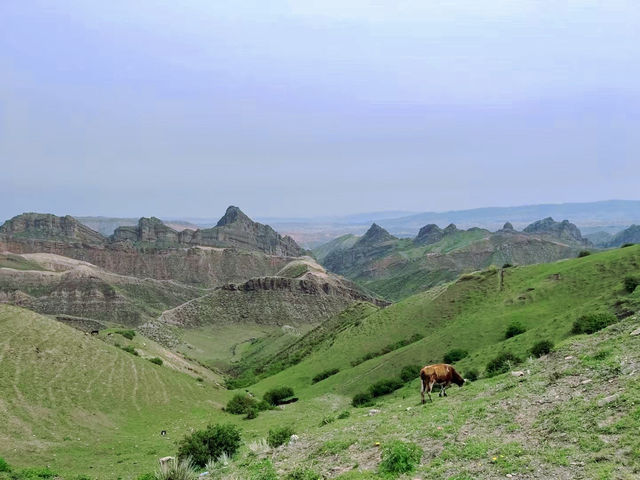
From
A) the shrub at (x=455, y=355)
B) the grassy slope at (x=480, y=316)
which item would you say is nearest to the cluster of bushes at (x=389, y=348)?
the grassy slope at (x=480, y=316)

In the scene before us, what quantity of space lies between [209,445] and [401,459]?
1202cm

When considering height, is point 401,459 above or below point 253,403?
above

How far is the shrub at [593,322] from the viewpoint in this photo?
110 ft

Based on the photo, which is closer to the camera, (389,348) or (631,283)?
(631,283)

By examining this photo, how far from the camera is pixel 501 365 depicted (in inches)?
Result: 1280

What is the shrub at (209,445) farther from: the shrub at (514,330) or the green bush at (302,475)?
the shrub at (514,330)

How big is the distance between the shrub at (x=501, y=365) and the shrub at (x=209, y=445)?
16.5 m

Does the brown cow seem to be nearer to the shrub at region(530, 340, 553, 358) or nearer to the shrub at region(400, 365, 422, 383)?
the shrub at region(530, 340, 553, 358)

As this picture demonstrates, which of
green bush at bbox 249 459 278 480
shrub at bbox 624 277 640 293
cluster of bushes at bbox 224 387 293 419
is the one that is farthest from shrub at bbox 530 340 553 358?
cluster of bushes at bbox 224 387 293 419

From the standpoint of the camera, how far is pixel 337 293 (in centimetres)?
19862

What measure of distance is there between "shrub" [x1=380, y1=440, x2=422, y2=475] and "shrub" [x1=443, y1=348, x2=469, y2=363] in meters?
33.7

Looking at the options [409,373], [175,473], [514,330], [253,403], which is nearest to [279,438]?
[175,473]

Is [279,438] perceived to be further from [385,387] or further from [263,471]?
[385,387]

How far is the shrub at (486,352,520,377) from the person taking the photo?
98.1 feet
